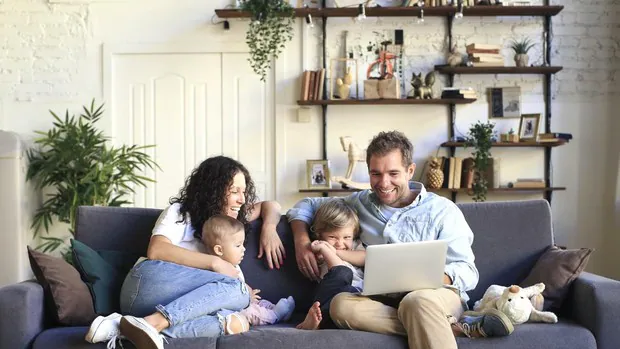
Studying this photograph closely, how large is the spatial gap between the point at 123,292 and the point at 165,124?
3.28 meters

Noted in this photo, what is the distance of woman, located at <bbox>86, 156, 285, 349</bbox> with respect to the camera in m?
2.64

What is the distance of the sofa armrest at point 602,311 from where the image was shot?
2.74m

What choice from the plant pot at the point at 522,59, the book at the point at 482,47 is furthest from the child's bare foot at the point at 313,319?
the plant pot at the point at 522,59

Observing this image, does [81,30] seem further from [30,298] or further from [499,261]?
[499,261]

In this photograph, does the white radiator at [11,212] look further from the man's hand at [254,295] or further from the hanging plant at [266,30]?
the man's hand at [254,295]

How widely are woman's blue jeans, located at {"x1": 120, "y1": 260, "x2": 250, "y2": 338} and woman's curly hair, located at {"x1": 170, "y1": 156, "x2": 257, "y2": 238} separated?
293 mm

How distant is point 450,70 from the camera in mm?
5754

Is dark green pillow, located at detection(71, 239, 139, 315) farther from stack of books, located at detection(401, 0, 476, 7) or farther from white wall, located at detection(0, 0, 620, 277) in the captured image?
stack of books, located at detection(401, 0, 476, 7)

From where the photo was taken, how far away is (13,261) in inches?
215

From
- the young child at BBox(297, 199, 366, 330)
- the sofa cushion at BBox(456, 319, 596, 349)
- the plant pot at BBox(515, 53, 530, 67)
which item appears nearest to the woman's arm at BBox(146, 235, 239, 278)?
the young child at BBox(297, 199, 366, 330)

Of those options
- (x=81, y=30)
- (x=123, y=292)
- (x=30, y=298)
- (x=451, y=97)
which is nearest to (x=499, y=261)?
(x=123, y=292)

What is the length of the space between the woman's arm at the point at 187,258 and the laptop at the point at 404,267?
1.85 feet

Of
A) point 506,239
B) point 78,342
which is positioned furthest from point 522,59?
point 78,342

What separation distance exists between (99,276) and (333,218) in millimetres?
974
